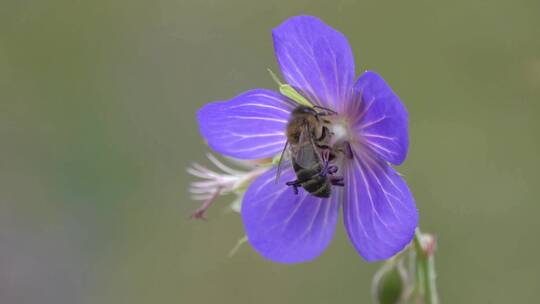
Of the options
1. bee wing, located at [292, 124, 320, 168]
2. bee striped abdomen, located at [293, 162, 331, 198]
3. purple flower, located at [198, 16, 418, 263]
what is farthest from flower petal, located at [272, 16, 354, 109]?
bee striped abdomen, located at [293, 162, 331, 198]

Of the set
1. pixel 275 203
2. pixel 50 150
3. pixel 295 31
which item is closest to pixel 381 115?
pixel 295 31

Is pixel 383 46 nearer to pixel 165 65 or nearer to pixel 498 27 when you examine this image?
pixel 498 27

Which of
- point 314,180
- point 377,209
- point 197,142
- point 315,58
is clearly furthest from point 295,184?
point 197,142

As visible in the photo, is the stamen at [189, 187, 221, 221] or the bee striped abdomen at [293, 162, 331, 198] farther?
the stamen at [189, 187, 221, 221]

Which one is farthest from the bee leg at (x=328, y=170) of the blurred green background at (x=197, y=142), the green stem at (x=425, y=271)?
the blurred green background at (x=197, y=142)

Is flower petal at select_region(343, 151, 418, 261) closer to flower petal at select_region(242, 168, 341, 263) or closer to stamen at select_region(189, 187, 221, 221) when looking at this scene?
flower petal at select_region(242, 168, 341, 263)

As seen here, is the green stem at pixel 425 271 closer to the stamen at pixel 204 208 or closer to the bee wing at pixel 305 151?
the bee wing at pixel 305 151
